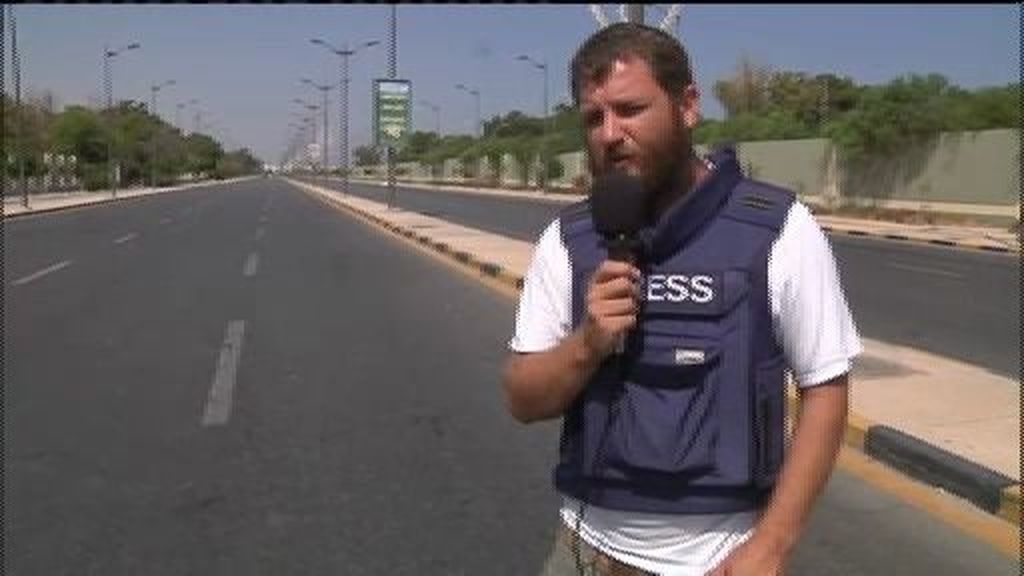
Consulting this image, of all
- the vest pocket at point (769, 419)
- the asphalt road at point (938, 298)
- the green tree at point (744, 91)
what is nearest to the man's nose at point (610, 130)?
the vest pocket at point (769, 419)

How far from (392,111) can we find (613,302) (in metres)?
35.7

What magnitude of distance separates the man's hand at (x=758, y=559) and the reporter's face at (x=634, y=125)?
604 mm

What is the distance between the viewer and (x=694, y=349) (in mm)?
1852

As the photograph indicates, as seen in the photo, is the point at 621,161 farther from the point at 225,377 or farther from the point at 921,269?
the point at 921,269

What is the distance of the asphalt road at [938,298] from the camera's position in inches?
417

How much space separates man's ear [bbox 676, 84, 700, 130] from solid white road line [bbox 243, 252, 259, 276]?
51.9ft

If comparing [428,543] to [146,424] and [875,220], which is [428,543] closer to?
[146,424]

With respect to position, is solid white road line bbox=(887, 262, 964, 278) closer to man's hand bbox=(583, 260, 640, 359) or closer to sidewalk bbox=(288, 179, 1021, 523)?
sidewalk bbox=(288, 179, 1021, 523)

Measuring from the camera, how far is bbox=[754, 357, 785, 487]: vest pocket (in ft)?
6.20

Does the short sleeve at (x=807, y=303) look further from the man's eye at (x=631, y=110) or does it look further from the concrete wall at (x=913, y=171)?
the concrete wall at (x=913, y=171)

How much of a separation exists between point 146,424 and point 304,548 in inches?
110

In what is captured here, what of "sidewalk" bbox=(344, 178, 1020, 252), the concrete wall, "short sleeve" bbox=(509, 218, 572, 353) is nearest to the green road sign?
the concrete wall

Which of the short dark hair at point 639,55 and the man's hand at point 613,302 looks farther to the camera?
the short dark hair at point 639,55

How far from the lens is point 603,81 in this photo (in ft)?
6.18
